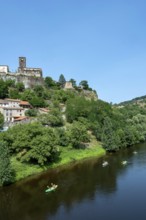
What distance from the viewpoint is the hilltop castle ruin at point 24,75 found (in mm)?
109375

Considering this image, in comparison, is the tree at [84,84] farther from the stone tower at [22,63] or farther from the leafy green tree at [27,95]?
the leafy green tree at [27,95]

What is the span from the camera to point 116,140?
250 ft

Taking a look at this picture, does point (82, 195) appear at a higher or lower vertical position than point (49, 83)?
lower

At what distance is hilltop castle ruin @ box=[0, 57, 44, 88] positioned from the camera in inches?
4306

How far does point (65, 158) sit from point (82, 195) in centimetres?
2276

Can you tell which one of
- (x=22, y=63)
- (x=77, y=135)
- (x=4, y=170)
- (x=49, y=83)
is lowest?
(x=4, y=170)

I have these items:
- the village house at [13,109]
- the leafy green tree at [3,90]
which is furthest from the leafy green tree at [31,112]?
the leafy green tree at [3,90]

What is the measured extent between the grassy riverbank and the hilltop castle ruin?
4463 centimetres

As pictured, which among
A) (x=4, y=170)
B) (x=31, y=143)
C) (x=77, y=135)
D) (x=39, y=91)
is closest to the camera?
(x=4, y=170)

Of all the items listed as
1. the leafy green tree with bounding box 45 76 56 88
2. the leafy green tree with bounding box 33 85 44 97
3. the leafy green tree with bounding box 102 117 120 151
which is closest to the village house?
the leafy green tree with bounding box 33 85 44 97

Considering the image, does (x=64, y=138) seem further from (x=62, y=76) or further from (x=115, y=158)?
(x=62, y=76)

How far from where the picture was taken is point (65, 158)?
2552 inches

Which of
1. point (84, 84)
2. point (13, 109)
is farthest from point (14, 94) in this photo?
point (84, 84)

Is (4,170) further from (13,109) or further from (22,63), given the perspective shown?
(22,63)
